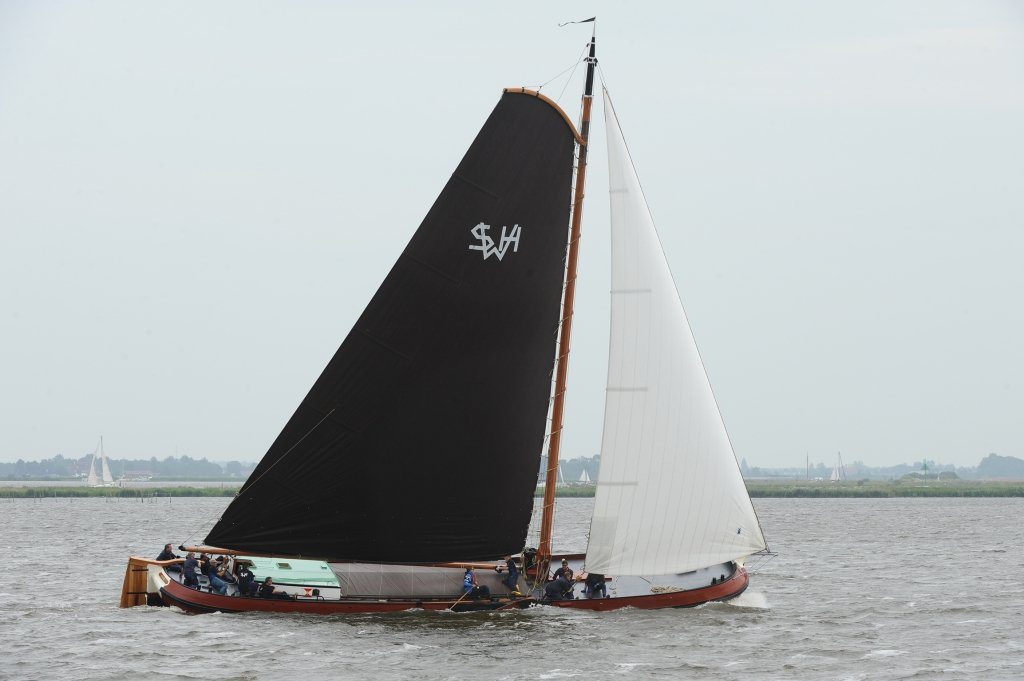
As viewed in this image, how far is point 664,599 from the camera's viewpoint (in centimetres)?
3312

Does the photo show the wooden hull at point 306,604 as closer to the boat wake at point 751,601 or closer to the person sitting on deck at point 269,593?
the person sitting on deck at point 269,593

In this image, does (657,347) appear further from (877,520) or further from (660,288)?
(877,520)

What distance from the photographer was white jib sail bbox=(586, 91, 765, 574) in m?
32.8

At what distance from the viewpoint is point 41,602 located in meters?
39.2

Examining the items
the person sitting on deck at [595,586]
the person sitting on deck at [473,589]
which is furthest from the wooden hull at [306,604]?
the person sitting on deck at [595,586]

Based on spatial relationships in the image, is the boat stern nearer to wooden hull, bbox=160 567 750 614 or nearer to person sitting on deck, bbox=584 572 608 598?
wooden hull, bbox=160 567 750 614

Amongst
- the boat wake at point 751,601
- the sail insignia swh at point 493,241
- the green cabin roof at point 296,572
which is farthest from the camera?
the boat wake at point 751,601

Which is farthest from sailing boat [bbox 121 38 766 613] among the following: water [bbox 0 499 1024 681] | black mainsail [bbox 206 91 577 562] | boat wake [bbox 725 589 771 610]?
boat wake [bbox 725 589 771 610]

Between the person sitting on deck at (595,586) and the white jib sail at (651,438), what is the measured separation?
282mm

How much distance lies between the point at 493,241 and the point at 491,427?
191 inches

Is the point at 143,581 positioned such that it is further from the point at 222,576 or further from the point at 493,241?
the point at 493,241

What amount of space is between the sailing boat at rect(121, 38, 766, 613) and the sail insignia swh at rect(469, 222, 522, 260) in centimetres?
5

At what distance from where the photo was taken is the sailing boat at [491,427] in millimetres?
32156

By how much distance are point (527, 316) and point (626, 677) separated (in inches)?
389
